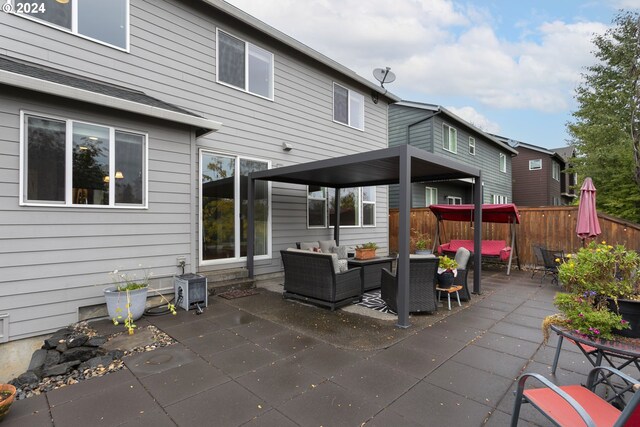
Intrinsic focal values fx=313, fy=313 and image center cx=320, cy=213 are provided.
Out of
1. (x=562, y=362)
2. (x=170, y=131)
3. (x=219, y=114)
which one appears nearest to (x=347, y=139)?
(x=219, y=114)

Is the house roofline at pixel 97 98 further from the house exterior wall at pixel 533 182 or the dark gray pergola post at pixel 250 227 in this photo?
the house exterior wall at pixel 533 182

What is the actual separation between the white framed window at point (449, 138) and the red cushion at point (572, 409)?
13.1 m

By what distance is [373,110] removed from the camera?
10.6 m

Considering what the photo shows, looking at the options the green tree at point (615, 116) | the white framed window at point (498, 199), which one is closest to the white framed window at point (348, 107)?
the green tree at point (615, 116)

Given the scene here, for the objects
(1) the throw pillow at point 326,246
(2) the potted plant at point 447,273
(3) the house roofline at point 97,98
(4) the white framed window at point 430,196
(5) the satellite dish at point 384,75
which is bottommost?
(2) the potted plant at point 447,273

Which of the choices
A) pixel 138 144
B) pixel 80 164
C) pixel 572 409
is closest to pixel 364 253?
pixel 138 144

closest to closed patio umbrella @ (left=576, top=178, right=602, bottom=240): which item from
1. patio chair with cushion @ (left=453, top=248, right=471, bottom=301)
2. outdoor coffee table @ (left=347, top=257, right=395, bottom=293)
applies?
patio chair with cushion @ (left=453, top=248, right=471, bottom=301)

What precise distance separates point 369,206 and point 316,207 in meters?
2.48

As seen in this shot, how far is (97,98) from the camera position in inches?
169

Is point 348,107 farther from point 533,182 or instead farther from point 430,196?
point 533,182

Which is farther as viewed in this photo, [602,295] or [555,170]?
[555,170]

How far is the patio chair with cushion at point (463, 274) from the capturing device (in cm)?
564

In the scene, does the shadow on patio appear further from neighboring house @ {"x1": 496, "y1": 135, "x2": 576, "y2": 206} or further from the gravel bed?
neighboring house @ {"x1": 496, "y1": 135, "x2": 576, "y2": 206}

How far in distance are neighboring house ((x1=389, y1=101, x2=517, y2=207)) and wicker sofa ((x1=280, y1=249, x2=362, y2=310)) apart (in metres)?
8.91
